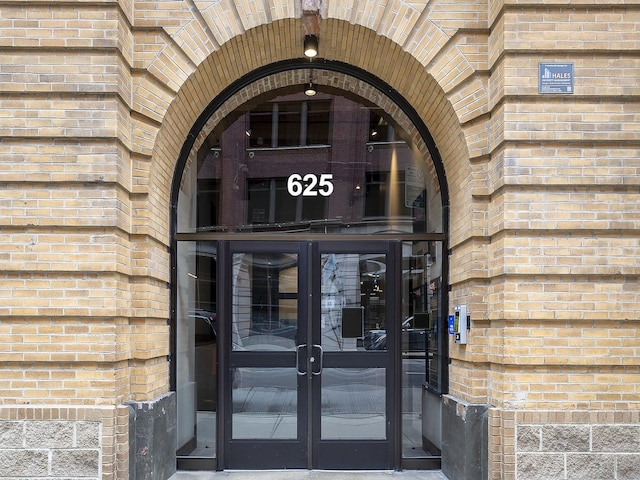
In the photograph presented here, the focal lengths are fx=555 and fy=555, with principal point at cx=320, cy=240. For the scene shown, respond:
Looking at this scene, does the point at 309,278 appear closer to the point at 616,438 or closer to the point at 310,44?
the point at 310,44

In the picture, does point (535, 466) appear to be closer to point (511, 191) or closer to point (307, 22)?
point (511, 191)

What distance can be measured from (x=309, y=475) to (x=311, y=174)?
339cm

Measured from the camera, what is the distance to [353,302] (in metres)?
6.44

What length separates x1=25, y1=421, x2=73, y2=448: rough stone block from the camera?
490 cm

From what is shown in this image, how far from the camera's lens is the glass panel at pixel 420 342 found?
635 centimetres

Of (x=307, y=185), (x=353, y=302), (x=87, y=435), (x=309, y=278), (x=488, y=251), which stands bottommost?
(x=87, y=435)

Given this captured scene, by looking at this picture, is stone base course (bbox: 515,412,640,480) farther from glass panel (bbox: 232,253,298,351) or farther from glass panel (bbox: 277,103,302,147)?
glass panel (bbox: 277,103,302,147)

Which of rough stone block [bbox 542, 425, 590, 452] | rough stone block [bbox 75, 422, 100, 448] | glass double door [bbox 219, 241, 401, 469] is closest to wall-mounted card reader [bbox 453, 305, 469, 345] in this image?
glass double door [bbox 219, 241, 401, 469]

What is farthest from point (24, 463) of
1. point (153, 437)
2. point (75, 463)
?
point (153, 437)

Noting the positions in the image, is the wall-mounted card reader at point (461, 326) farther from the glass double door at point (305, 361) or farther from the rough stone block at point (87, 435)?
the rough stone block at point (87, 435)

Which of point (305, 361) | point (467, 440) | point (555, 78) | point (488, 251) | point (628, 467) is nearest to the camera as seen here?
point (628, 467)

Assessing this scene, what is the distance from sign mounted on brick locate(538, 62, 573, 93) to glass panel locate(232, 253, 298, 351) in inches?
125

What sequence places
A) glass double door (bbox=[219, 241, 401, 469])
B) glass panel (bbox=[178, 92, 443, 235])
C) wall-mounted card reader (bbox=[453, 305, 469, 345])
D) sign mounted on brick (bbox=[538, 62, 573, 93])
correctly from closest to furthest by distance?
1. sign mounted on brick (bbox=[538, 62, 573, 93])
2. wall-mounted card reader (bbox=[453, 305, 469, 345])
3. glass double door (bbox=[219, 241, 401, 469])
4. glass panel (bbox=[178, 92, 443, 235])

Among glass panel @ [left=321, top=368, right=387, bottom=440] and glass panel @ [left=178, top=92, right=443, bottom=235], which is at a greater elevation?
glass panel @ [left=178, top=92, right=443, bottom=235]
